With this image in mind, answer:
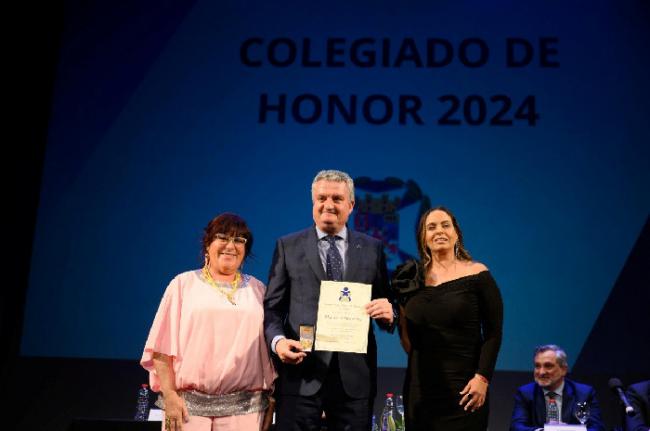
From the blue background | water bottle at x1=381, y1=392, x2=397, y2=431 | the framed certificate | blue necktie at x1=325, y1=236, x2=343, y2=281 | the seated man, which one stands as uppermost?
the blue background

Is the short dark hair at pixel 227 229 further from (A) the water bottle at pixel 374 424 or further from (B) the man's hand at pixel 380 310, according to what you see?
(A) the water bottle at pixel 374 424

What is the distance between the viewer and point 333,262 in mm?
2693

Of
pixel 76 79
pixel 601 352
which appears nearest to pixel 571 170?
pixel 601 352

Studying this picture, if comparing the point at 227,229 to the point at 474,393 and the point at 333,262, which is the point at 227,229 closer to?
the point at 333,262

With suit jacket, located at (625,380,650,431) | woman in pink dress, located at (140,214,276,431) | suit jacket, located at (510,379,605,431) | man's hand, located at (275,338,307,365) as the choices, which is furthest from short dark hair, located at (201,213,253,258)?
suit jacket, located at (625,380,650,431)

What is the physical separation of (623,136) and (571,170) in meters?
0.48

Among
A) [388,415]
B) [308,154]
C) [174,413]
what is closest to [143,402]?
[388,415]

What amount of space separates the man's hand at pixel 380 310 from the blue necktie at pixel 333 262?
20cm

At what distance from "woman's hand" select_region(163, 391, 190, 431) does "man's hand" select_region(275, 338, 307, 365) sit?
47cm

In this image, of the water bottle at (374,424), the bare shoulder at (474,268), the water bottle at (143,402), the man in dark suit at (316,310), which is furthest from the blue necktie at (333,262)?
the water bottle at (143,402)

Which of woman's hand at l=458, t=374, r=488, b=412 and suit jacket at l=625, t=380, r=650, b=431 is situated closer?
woman's hand at l=458, t=374, r=488, b=412

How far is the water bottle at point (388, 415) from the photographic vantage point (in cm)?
428

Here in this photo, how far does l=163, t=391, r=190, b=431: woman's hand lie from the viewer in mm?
2600

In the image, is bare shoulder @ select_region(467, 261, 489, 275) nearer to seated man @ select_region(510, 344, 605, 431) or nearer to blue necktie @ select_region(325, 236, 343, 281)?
blue necktie @ select_region(325, 236, 343, 281)
